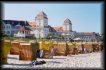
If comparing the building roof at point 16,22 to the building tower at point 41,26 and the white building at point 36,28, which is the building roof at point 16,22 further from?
the building tower at point 41,26

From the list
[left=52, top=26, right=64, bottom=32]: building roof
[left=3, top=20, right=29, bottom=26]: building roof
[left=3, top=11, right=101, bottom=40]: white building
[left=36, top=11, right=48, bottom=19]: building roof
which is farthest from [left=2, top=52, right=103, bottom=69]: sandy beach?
[left=36, top=11, right=48, bottom=19]: building roof

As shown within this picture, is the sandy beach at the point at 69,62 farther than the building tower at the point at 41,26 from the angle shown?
Yes

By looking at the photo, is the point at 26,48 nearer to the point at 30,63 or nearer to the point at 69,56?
the point at 30,63

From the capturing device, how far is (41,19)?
6430 mm

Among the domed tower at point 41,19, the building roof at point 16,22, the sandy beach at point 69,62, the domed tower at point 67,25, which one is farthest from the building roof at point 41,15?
the sandy beach at point 69,62

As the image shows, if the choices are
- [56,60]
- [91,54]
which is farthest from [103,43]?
[56,60]

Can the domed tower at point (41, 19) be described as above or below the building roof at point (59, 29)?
above

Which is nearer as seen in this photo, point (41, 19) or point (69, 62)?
point (41, 19)

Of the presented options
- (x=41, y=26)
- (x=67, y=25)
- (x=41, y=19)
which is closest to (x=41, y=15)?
(x=41, y=19)

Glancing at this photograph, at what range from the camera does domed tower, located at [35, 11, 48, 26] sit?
21.1 feet

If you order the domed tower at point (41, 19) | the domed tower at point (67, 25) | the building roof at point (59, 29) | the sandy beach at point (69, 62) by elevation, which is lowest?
the sandy beach at point (69, 62)

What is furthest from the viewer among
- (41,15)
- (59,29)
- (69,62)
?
(69,62)

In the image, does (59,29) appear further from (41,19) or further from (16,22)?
(16,22)

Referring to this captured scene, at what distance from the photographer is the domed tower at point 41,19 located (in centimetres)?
644
